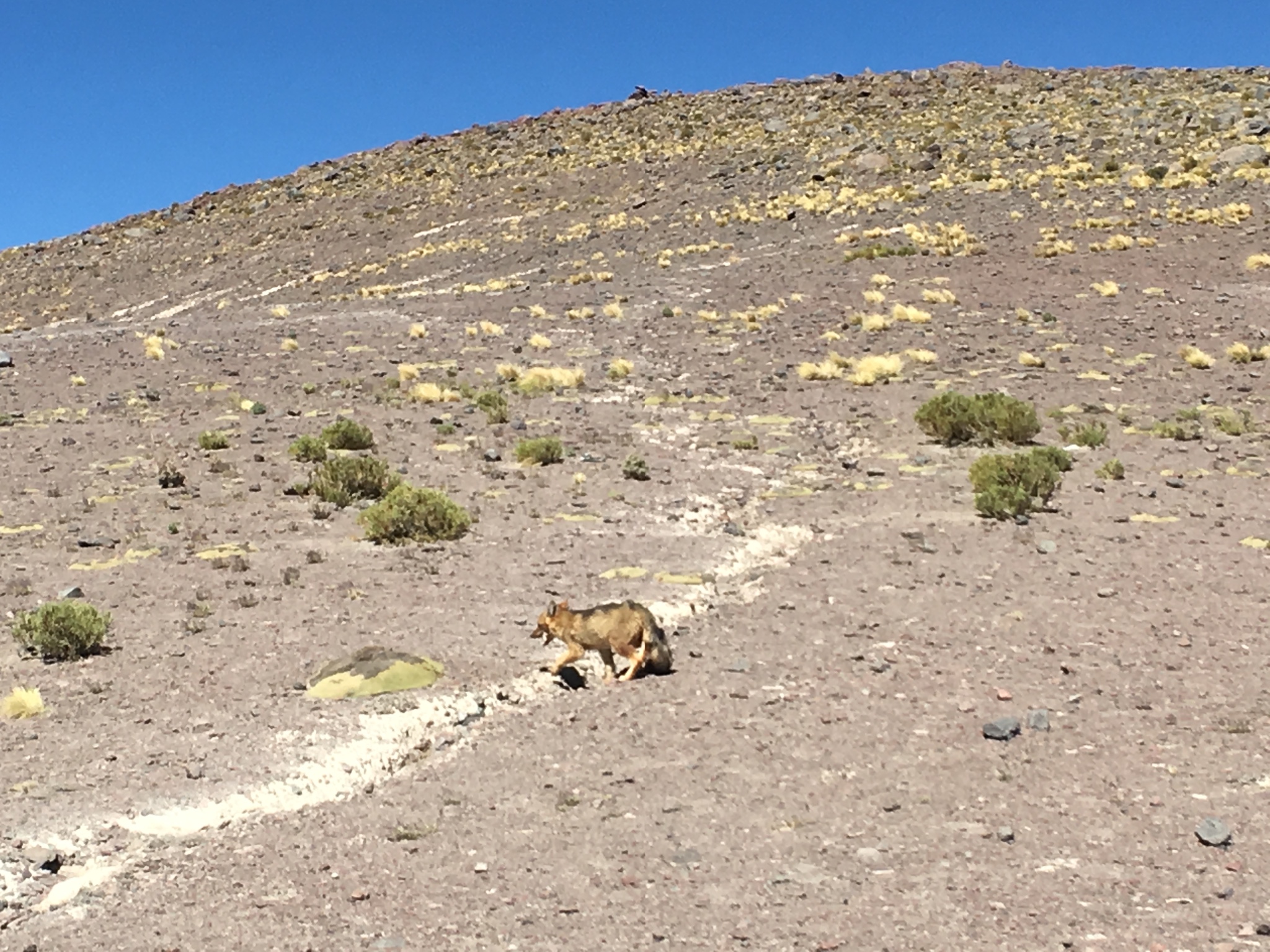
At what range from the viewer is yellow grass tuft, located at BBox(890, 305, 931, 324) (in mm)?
24594

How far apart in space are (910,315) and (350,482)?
547 inches

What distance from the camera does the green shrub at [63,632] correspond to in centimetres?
968

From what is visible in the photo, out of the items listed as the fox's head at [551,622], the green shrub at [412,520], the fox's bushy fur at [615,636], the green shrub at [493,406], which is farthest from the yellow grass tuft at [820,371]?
the fox's bushy fur at [615,636]

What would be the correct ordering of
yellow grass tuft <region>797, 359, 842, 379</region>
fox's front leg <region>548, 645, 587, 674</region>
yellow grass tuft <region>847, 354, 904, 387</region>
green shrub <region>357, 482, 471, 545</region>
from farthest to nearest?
yellow grass tuft <region>797, 359, 842, 379</region>, yellow grass tuft <region>847, 354, 904, 387</region>, green shrub <region>357, 482, 471, 545</region>, fox's front leg <region>548, 645, 587, 674</region>

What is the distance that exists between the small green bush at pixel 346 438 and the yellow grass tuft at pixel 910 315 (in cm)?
1231

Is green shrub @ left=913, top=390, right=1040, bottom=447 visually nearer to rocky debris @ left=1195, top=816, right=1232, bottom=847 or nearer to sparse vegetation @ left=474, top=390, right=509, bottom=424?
sparse vegetation @ left=474, top=390, right=509, bottom=424

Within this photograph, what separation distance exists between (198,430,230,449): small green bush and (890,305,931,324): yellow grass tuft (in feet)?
45.3

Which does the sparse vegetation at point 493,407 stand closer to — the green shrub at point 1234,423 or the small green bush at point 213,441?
the small green bush at point 213,441

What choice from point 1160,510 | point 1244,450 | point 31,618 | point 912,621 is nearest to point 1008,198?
point 1244,450

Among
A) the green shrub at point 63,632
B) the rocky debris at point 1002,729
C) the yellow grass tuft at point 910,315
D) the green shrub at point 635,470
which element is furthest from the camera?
the yellow grass tuft at point 910,315

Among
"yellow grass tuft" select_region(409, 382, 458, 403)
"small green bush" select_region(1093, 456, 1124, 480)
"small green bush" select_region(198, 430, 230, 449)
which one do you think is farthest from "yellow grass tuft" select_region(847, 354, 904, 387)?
"small green bush" select_region(198, 430, 230, 449)

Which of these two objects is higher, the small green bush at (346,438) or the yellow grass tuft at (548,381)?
the yellow grass tuft at (548,381)

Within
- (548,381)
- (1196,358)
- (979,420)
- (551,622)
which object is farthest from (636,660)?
(1196,358)

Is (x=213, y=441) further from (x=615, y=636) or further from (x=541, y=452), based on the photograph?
(x=615, y=636)
